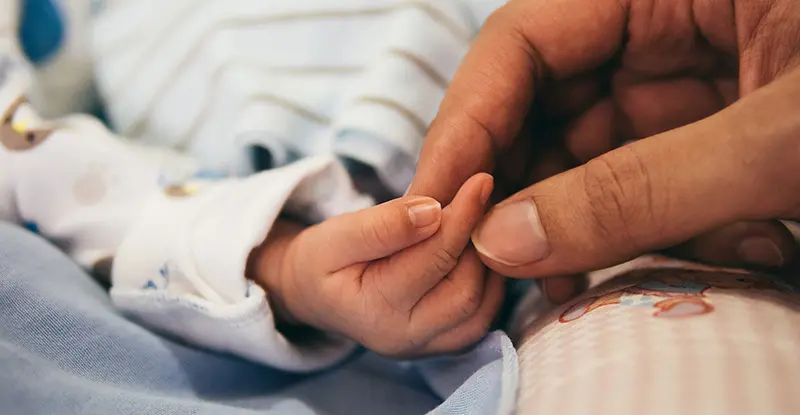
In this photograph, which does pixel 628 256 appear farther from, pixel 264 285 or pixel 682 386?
pixel 264 285

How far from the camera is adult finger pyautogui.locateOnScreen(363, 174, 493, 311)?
46cm

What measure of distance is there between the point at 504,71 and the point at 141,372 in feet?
1.30

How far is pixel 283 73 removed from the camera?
0.78 meters

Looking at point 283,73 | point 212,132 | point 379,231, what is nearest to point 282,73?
point 283,73

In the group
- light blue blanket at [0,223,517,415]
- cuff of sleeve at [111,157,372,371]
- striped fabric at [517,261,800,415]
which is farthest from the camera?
cuff of sleeve at [111,157,372,371]

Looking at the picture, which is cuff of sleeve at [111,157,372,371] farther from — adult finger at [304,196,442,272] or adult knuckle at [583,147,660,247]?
adult knuckle at [583,147,660,247]

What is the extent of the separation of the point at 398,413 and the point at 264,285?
17 centimetres

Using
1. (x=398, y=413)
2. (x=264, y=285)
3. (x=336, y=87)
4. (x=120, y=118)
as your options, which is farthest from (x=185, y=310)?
(x=120, y=118)

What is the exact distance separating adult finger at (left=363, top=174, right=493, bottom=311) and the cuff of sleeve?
118mm

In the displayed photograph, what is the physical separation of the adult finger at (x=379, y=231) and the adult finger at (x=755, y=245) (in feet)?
0.73

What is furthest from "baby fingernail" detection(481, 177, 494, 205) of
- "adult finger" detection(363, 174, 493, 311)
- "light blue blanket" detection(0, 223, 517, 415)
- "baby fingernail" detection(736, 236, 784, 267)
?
Result: "baby fingernail" detection(736, 236, 784, 267)

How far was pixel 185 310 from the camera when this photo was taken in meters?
0.57

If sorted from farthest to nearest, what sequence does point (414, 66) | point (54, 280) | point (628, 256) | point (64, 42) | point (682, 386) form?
point (64, 42), point (414, 66), point (54, 280), point (628, 256), point (682, 386)

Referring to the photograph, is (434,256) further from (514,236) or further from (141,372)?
(141,372)
